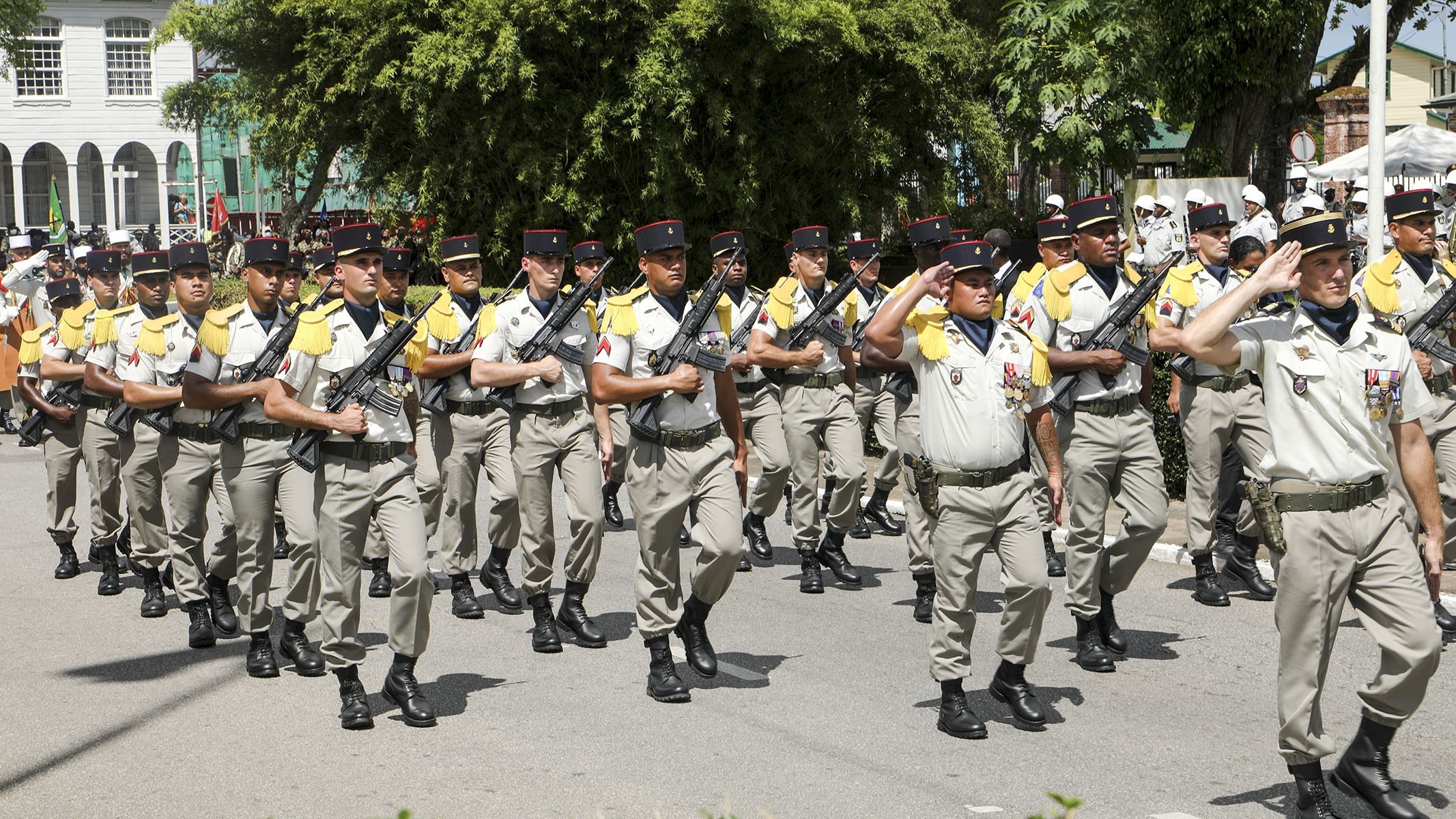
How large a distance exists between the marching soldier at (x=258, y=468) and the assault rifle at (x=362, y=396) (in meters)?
0.47

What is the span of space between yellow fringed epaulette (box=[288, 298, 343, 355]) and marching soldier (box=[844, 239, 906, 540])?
4.12m

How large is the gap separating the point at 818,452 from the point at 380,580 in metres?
2.97

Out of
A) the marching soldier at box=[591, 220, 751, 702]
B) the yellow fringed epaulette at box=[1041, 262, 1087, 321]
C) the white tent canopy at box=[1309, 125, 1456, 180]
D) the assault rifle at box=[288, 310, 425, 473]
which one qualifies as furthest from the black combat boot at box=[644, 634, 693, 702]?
the white tent canopy at box=[1309, 125, 1456, 180]

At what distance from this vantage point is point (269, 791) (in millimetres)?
6195

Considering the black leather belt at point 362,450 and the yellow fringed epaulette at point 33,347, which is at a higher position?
the yellow fringed epaulette at point 33,347

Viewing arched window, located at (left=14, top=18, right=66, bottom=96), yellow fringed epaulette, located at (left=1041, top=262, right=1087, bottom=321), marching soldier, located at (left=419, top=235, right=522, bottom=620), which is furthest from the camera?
arched window, located at (left=14, top=18, right=66, bottom=96)

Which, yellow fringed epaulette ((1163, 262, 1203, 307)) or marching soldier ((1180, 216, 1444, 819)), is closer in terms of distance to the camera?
→ marching soldier ((1180, 216, 1444, 819))

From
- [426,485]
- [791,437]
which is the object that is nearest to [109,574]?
[426,485]

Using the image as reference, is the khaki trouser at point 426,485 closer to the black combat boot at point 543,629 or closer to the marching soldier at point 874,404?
the black combat boot at point 543,629

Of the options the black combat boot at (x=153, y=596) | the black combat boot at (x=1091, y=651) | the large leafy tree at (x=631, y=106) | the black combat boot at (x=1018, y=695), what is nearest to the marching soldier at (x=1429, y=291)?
the black combat boot at (x=1091, y=651)

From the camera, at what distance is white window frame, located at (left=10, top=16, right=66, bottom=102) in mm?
64938

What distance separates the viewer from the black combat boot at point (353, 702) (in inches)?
277

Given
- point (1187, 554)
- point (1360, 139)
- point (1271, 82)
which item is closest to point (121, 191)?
point (1360, 139)

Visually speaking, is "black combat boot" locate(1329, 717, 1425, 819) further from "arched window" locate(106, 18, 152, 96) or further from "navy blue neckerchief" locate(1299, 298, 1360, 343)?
"arched window" locate(106, 18, 152, 96)
